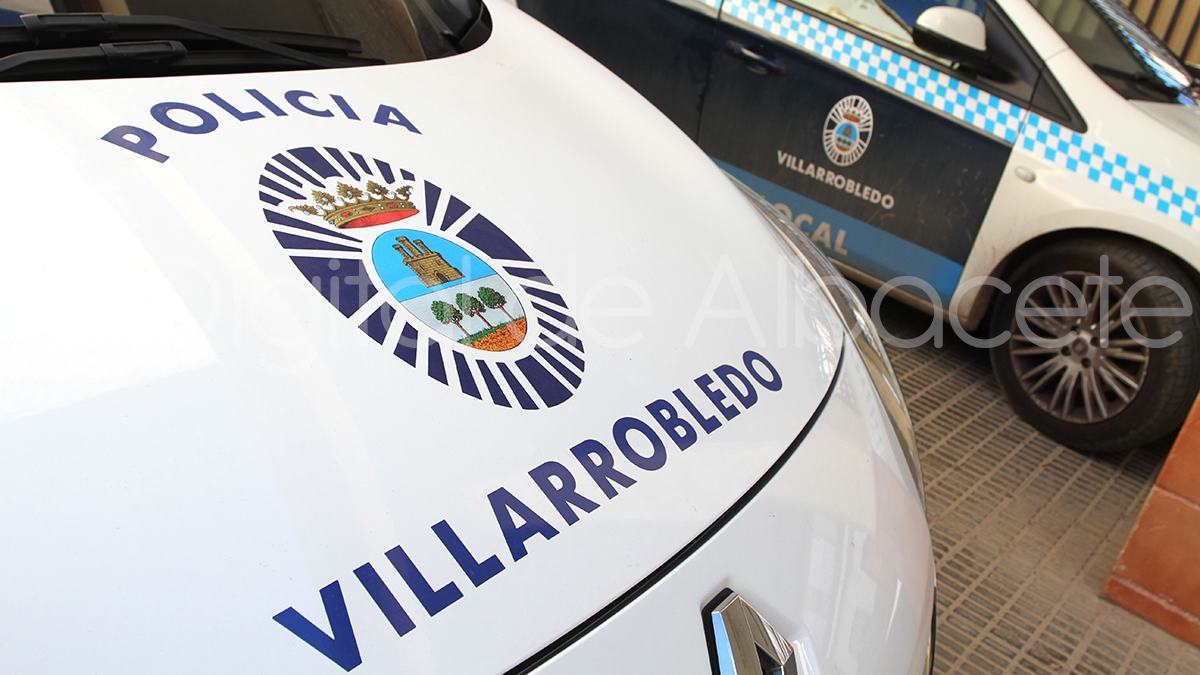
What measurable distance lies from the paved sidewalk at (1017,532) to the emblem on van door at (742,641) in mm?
1457

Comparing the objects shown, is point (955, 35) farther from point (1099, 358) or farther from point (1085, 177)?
point (1099, 358)

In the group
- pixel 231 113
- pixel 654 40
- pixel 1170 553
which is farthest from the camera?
pixel 654 40

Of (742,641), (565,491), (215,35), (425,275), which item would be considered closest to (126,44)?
(215,35)

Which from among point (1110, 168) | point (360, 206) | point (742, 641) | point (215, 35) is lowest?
point (1110, 168)

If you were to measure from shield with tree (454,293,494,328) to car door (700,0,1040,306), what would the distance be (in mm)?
2552

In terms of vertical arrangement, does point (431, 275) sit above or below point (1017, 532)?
above

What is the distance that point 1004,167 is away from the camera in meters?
3.22

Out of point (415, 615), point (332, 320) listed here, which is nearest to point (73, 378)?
point (332, 320)

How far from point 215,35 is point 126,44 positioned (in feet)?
0.44

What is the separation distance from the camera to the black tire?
301 centimetres

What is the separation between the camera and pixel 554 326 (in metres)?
1.26

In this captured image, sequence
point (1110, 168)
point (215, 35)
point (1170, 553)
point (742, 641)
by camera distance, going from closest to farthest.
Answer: point (742, 641)
point (215, 35)
point (1170, 553)
point (1110, 168)

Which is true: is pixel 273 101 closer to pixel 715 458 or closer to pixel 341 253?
pixel 341 253

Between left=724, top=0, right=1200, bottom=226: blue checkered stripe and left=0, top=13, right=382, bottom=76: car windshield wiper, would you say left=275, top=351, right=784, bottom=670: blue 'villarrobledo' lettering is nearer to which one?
left=0, top=13, right=382, bottom=76: car windshield wiper
